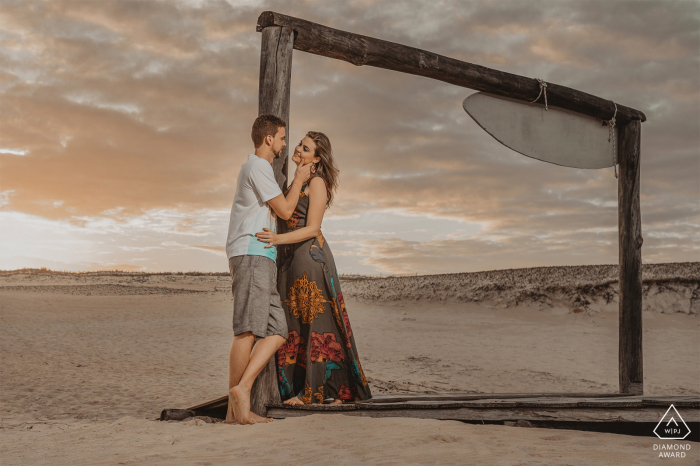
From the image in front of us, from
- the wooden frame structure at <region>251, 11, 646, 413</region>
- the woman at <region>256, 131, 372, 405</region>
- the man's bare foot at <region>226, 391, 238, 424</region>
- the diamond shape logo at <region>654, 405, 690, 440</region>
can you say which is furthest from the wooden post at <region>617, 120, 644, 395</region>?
the man's bare foot at <region>226, 391, 238, 424</region>

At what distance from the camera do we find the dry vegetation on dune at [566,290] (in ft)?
53.0

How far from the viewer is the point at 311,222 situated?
4234mm

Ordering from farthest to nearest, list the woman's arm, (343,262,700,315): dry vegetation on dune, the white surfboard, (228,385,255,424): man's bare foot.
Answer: (343,262,700,315): dry vegetation on dune, the white surfboard, the woman's arm, (228,385,255,424): man's bare foot

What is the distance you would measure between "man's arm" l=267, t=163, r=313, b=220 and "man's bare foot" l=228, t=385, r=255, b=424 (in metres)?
1.37

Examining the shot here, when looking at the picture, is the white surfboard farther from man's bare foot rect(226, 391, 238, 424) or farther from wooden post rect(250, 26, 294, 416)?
man's bare foot rect(226, 391, 238, 424)

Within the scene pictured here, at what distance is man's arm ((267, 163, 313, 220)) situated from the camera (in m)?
3.94

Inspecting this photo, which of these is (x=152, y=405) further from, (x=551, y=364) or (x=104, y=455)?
(x=551, y=364)

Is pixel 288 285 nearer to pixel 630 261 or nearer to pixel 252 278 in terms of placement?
pixel 252 278

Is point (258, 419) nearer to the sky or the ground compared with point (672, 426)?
nearer to the ground

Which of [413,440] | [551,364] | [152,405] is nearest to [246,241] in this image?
[413,440]

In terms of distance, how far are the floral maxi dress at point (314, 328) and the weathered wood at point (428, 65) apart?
1410 mm

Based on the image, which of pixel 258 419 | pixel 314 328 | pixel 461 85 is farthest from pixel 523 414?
pixel 461 85

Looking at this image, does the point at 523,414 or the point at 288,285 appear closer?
the point at 523,414

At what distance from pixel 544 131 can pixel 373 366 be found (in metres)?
5.18
